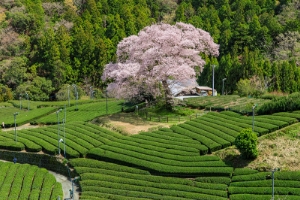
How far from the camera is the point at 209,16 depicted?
10488cm

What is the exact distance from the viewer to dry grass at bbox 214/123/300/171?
36094 millimetres

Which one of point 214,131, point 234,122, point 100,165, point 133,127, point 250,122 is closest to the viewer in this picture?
point 100,165

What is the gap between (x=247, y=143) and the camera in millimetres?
36562

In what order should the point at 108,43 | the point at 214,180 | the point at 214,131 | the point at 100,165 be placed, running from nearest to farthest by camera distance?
the point at 214,180
the point at 100,165
the point at 214,131
the point at 108,43

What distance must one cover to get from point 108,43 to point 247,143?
61.3 metres

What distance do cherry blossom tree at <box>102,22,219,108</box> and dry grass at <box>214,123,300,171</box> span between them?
1272 centimetres

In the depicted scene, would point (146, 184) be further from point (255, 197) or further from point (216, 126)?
point (216, 126)

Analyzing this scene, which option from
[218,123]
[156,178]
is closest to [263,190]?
[156,178]

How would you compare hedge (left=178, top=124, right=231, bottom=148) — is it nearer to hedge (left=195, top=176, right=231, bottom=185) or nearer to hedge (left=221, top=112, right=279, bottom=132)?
hedge (left=221, top=112, right=279, bottom=132)

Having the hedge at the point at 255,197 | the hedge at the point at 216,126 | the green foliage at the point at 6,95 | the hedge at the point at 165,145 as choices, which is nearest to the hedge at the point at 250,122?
the hedge at the point at 216,126

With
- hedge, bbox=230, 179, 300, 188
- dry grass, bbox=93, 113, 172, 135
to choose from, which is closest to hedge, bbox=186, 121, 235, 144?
dry grass, bbox=93, 113, 172, 135

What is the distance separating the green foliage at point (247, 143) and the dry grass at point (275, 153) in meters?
0.95

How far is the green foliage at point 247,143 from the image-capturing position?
1442 inches

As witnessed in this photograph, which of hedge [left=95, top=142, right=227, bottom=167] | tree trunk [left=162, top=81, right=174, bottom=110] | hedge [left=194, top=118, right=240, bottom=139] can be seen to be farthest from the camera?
tree trunk [left=162, top=81, right=174, bottom=110]
